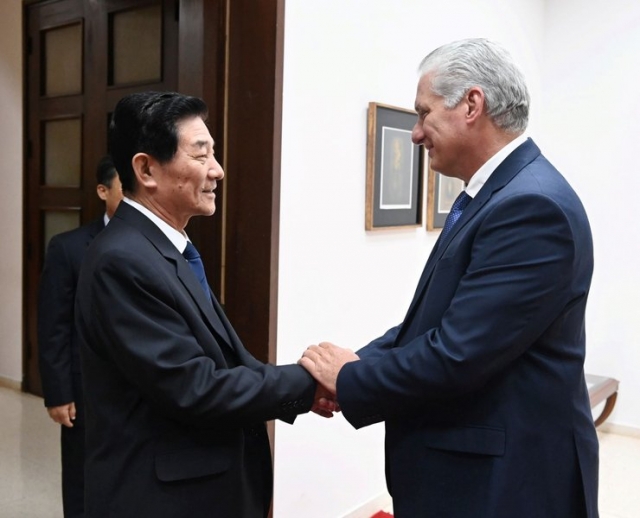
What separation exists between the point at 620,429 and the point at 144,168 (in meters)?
4.12

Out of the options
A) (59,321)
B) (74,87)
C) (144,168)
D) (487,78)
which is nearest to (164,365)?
(144,168)

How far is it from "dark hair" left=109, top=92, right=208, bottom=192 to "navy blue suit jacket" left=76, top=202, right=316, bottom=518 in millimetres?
113

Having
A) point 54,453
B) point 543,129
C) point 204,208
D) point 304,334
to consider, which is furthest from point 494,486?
point 543,129

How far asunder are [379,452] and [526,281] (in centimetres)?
224

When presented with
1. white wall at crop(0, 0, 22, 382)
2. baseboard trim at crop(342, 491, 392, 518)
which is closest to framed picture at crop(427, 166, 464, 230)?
baseboard trim at crop(342, 491, 392, 518)

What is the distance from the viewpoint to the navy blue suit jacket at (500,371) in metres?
1.33

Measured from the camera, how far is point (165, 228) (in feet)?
5.17

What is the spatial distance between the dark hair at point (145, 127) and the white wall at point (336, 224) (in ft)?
3.62

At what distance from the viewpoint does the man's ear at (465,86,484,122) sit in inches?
58.6

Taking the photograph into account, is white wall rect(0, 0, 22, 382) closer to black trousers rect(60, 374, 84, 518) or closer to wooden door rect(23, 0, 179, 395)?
wooden door rect(23, 0, 179, 395)

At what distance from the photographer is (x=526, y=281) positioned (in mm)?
1318

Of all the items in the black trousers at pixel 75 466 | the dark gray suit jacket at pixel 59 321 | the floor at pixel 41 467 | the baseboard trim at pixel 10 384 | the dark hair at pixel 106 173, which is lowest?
the floor at pixel 41 467

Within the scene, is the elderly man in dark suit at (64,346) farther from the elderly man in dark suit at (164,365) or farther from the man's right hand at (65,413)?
the elderly man in dark suit at (164,365)

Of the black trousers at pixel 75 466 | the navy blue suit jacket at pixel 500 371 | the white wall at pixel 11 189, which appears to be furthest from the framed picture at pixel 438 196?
the white wall at pixel 11 189
